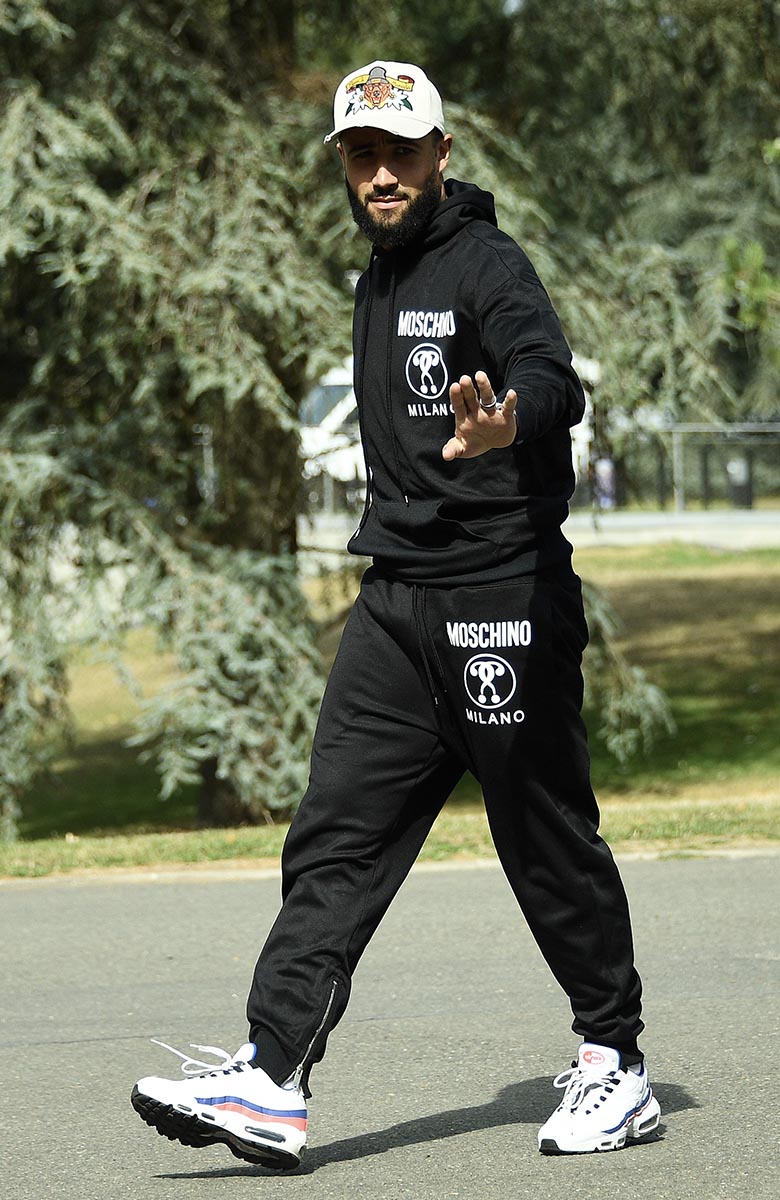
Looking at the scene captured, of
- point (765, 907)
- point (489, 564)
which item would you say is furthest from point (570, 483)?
point (765, 907)

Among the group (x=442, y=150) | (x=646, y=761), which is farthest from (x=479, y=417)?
(x=646, y=761)

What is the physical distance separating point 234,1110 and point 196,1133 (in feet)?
0.27

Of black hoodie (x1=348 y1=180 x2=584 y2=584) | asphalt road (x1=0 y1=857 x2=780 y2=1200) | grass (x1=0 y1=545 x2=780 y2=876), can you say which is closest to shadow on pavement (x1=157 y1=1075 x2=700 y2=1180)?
asphalt road (x1=0 y1=857 x2=780 y2=1200)

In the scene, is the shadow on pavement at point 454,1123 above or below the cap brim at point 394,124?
below

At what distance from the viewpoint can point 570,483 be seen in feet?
12.4

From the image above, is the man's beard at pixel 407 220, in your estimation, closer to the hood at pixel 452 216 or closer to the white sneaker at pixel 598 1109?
the hood at pixel 452 216

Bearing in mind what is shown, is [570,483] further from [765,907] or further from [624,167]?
[624,167]

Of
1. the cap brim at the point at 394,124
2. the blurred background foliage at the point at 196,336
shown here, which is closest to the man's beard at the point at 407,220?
the cap brim at the point at 394,124

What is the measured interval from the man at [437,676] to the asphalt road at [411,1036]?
0.22 meters

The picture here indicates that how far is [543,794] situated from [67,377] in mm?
8506

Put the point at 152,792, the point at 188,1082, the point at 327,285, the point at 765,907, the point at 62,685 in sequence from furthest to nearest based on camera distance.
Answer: the point at 152,792 < the point at 62,685 < the point at 327,285 < the point at 765,907 < the point at 188,1082

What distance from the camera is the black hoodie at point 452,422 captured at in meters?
3.66

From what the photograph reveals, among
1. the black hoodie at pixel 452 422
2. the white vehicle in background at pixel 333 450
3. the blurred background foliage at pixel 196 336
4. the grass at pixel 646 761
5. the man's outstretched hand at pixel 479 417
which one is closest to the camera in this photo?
the man's outstretched hand at pixel 479 417

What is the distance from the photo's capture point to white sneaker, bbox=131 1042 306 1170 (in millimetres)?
3500
